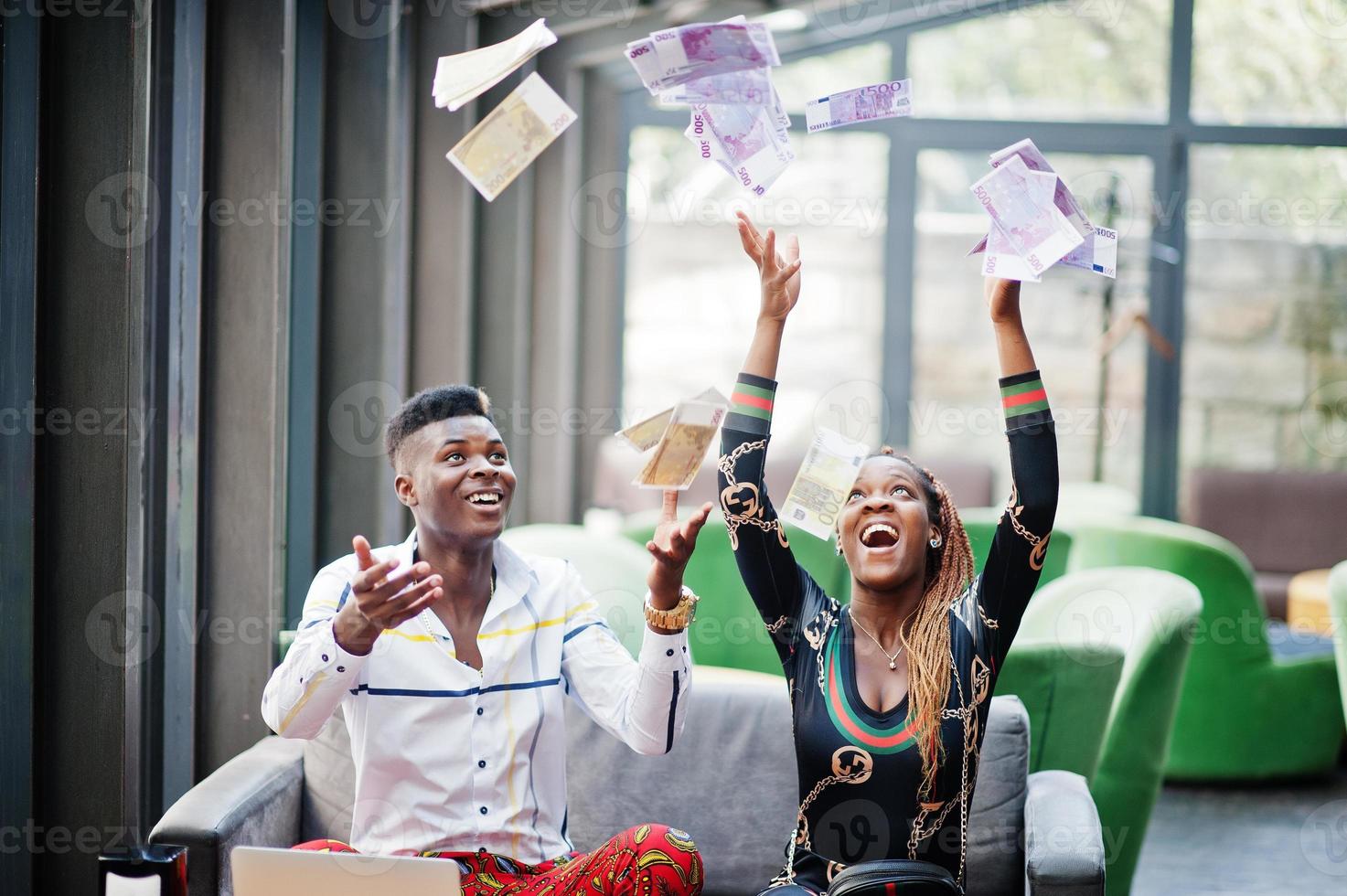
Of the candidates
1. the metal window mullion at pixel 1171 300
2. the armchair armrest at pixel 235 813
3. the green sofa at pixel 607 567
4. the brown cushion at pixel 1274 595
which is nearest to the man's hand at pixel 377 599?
the armchair armrest at pixel 235 813

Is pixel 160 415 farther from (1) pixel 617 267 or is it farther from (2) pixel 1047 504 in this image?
(1) pixel 617 267

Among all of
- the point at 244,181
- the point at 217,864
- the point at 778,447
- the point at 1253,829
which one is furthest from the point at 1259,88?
the point at 217,864

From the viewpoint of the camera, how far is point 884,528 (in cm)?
216

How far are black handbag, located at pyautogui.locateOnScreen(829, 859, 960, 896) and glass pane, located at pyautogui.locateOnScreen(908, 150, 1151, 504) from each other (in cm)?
566

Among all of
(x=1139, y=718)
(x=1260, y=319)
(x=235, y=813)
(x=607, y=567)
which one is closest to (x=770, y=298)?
(x=235, y=813)

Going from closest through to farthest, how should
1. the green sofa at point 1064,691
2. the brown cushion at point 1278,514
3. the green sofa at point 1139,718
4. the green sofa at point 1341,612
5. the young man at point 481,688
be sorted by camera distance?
1. the young man at point 481,688
2. the green sofa at point 1064,691
3. the green sofa at point 1139,718
4. the green sofa at point 1341,612
5. the brown cushion at point 1278,514

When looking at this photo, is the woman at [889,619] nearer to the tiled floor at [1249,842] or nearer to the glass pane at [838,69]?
the tiled floor at [1249,842]

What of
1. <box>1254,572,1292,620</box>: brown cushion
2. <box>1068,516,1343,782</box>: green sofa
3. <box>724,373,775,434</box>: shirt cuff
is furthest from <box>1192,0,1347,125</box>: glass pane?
<box>724,373,775,434</box>: shirt cuff

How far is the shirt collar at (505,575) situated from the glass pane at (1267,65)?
6.44 metres

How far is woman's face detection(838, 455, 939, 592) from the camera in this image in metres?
2.16

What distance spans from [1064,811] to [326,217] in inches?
89.4

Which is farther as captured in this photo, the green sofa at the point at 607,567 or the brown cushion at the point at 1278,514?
the brown cushion at the point at 1278,514

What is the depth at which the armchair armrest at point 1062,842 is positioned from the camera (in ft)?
6.77

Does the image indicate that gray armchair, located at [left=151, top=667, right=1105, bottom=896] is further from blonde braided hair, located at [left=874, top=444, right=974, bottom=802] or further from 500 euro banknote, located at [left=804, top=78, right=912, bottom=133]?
500 euro banknote, located at [left=804, top=78, right=912, bottom=133]
